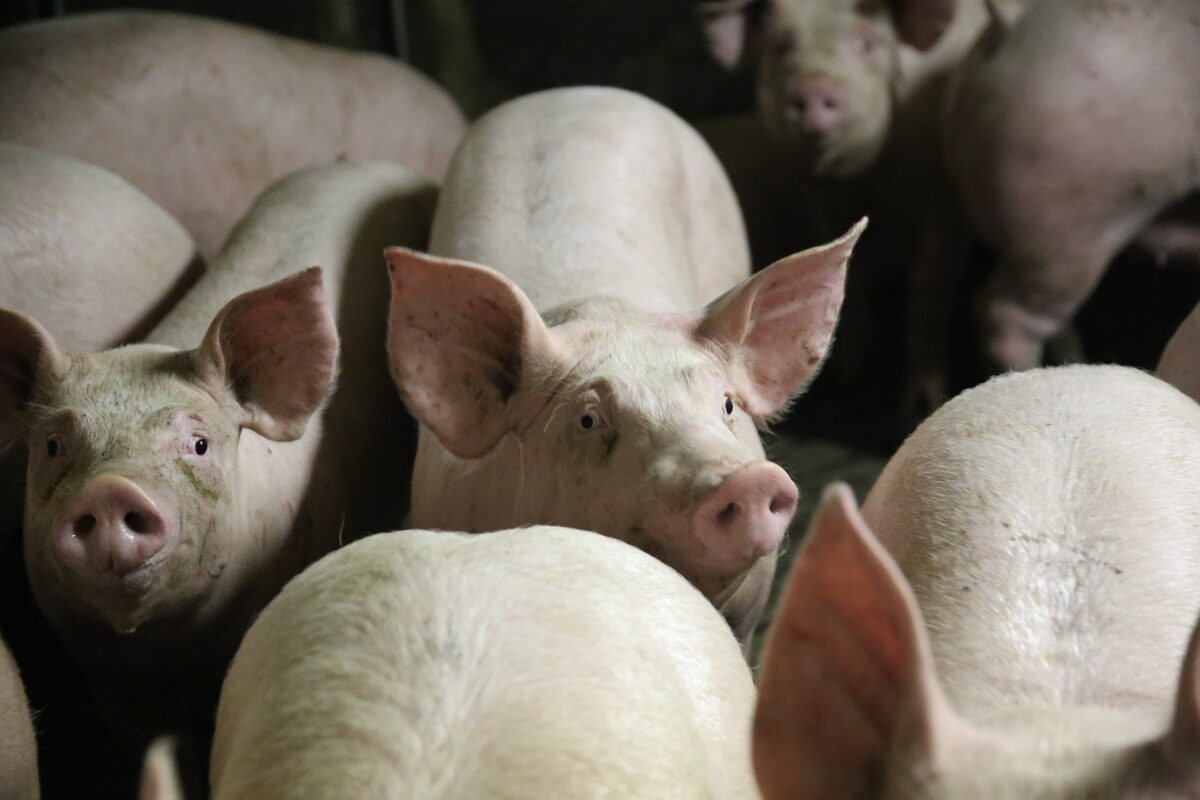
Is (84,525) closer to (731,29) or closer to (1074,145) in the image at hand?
(1074,145)

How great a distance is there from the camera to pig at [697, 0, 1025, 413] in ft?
15.1

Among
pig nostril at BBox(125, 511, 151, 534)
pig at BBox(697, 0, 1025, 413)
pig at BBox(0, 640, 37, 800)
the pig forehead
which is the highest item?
the pig forehead

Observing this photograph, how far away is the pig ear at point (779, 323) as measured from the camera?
8.09 ft

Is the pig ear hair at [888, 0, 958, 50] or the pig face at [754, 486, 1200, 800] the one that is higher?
the pig face at [754, 486, 1200, 800]

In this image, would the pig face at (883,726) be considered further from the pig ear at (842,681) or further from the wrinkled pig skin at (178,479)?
the wrinkled pig skin at (178,479)

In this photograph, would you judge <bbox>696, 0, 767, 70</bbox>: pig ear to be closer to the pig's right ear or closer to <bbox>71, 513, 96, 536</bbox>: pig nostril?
the pig's right ear

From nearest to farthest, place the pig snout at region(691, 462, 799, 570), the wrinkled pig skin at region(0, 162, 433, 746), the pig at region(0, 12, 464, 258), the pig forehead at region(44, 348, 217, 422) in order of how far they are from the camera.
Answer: the pig snout at region(691, 462, 799, 570)
the wrinkled pig skin at region(0, 162, 433, 746)
the pig forehead at region(44, 348, 217, 422)
the pig at region(0, 12, 464, 258)

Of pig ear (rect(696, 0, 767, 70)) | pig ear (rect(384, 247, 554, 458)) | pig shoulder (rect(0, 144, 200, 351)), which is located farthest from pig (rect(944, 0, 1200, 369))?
pig shoulder (rect(0, 144, 200, 351))

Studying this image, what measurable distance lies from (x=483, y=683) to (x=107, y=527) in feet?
3.54

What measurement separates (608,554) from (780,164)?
396 cm

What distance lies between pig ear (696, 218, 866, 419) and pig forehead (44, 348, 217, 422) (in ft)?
3.13

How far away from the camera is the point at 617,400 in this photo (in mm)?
2244

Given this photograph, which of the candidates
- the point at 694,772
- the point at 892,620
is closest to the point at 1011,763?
the point at 892,620

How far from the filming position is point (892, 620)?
1.11 m
